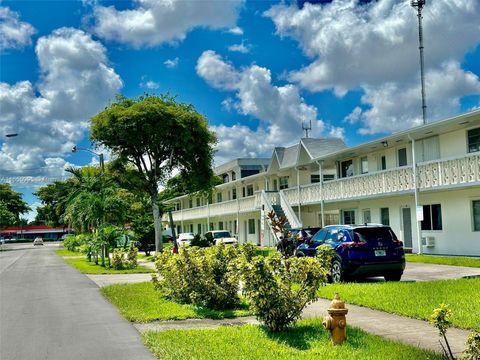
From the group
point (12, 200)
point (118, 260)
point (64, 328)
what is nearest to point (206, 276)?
point (64, 328)

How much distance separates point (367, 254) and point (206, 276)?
18.4ft

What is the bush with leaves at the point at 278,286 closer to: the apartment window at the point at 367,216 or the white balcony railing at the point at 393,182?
the white balcony railing at the point at 393,182

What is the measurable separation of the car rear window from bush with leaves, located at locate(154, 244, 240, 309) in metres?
4.84

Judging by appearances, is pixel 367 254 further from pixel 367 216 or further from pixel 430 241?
pixel 367 216

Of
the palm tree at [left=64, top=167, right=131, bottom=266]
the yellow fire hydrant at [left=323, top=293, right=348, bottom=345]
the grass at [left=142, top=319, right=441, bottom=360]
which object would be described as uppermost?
the palm tree at [left=64, top=167, right=131, bottom=266]

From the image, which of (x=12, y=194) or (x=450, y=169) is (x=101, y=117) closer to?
(x=450, y=169)

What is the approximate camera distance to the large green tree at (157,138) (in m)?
36.2

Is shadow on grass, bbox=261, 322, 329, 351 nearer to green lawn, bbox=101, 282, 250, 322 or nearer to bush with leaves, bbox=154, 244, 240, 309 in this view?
green lawn, bbox=101, 282, 250, 322

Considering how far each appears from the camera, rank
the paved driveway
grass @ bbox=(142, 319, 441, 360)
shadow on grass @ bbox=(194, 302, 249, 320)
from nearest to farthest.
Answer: grass @ bbox=(142, 319, 441, 360) < the paved driveway < shadow on grass @ bbox=(194, 302, 249, 320)

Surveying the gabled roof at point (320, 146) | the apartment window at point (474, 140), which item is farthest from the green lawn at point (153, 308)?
the gabled roof at point (320, 146)

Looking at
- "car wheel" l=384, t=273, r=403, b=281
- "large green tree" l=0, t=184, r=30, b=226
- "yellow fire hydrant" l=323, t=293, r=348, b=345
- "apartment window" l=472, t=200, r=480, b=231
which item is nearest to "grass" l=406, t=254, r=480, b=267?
"apartment window" l=472, t=200, r=480, b=231

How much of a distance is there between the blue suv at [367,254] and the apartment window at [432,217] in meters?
11.1

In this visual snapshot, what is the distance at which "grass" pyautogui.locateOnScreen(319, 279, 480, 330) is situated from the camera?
9.99 m

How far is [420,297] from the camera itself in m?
12.0
